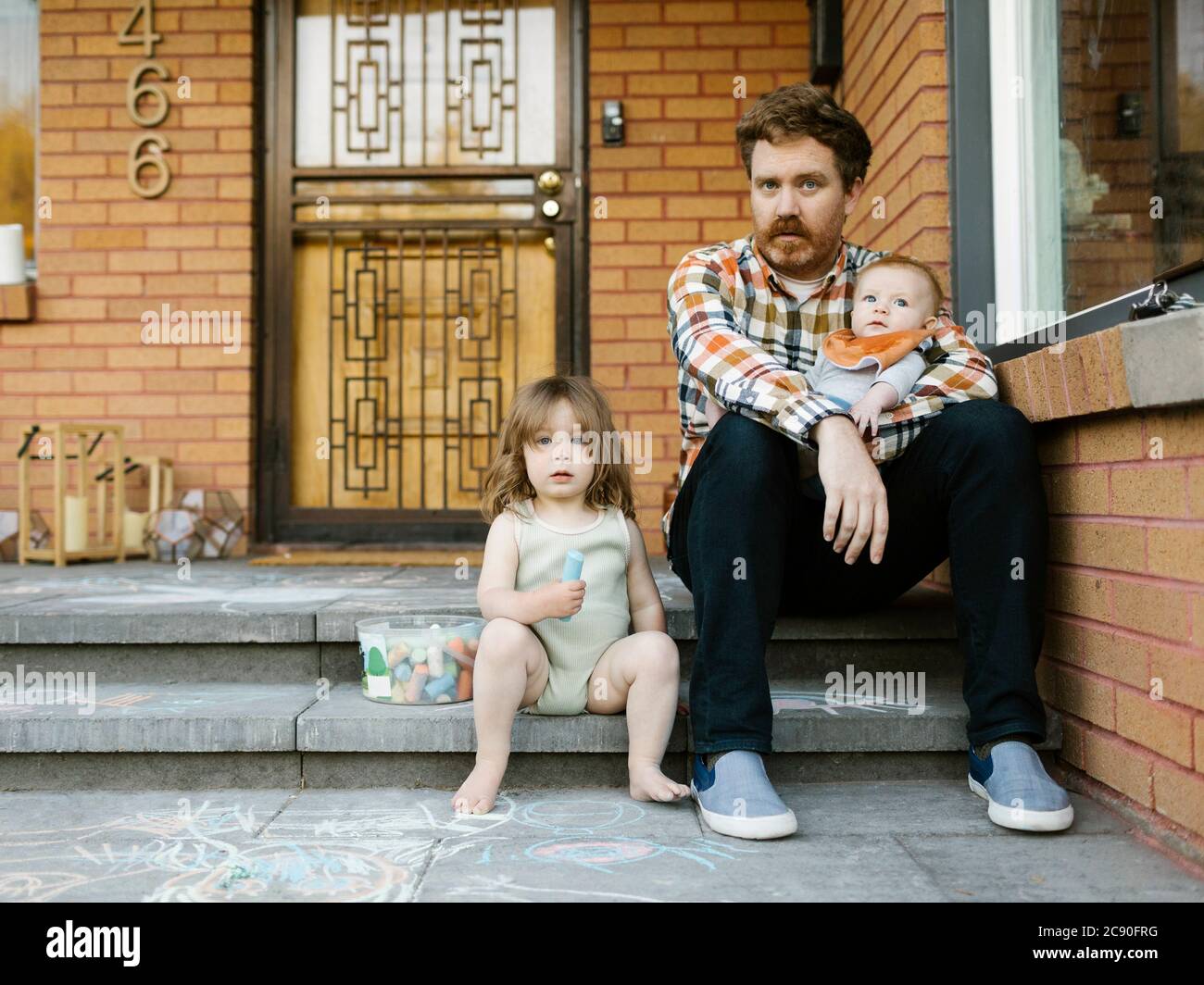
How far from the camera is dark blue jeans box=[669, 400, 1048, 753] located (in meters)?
1.70

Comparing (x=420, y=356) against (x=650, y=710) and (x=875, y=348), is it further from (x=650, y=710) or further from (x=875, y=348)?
(x=650, y=710)

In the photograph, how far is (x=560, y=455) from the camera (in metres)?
1.91

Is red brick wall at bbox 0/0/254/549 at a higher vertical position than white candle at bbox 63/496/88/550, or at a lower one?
higher

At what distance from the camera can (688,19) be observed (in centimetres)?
388

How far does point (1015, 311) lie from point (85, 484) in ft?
10.3

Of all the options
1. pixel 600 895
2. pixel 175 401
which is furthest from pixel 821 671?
pixel 175 401

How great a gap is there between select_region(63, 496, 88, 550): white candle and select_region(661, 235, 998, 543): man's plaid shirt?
8.20 ft

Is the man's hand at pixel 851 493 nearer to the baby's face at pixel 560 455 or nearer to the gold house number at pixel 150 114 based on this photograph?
the baby's face at pixel 560 455

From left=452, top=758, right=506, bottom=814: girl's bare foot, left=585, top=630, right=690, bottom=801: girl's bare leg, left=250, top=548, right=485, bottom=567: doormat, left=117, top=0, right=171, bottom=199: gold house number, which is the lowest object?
left=452, top=758, right=506, bottom=814: girl's bare foot

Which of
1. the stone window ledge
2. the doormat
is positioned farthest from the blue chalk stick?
the doormat

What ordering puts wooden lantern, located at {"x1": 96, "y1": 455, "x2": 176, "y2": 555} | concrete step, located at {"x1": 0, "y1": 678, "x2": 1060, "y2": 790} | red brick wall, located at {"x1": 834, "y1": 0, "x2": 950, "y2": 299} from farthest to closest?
wooden lantern, located at {"x1": 96, "y1": 455, "x2": 176, "y2": 555}, red brick wall, located at {"x1": 834, "y1": 0, "x2": 950, "y2": 299}, concrete step, located at {"x1": 0, "y1": 678, "x2": 1060, "y2": 790}

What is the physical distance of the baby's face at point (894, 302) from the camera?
2025mm

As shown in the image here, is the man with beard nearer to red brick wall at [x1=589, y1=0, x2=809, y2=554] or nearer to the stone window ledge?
the stone window ledge
